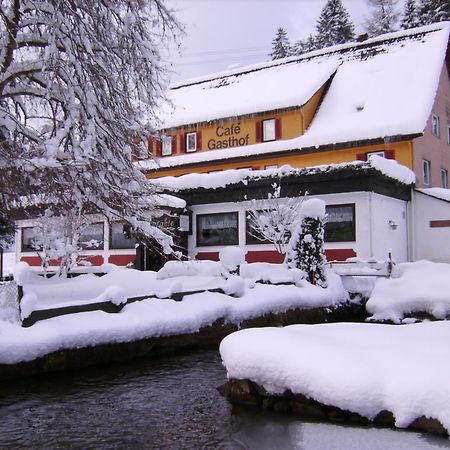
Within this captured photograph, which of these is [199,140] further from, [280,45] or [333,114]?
[280,45]

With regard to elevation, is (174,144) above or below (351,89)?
below

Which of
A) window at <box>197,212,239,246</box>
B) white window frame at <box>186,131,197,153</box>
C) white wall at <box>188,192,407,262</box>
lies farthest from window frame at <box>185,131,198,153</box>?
white wall at <box>188,192,407,262</box>

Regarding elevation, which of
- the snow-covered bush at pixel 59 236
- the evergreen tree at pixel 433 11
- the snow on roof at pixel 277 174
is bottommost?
the snow-covered bush at pixel 59 236

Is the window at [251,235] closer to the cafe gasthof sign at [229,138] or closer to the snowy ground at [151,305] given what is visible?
the snowy ground at [151,305]

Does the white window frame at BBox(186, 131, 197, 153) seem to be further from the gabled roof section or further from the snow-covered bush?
the snow-covered bush

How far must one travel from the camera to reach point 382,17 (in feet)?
165

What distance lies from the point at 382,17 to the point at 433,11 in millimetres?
7090

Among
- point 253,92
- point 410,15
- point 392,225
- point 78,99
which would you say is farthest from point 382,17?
point 78,99

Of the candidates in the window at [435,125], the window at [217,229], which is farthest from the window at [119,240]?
the window at [435,125]

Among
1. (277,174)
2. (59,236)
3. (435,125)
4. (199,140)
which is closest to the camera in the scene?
(59,236)

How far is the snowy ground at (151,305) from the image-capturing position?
9.11 m

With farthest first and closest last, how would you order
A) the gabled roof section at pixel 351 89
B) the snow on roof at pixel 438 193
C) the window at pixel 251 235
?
the gabled roof section at pixel 351 89, the window at pixel 251 235, the snow on roof at pixel 438 193

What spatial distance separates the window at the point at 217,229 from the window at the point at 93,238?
4.98 metres

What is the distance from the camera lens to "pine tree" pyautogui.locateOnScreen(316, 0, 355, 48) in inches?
1918
